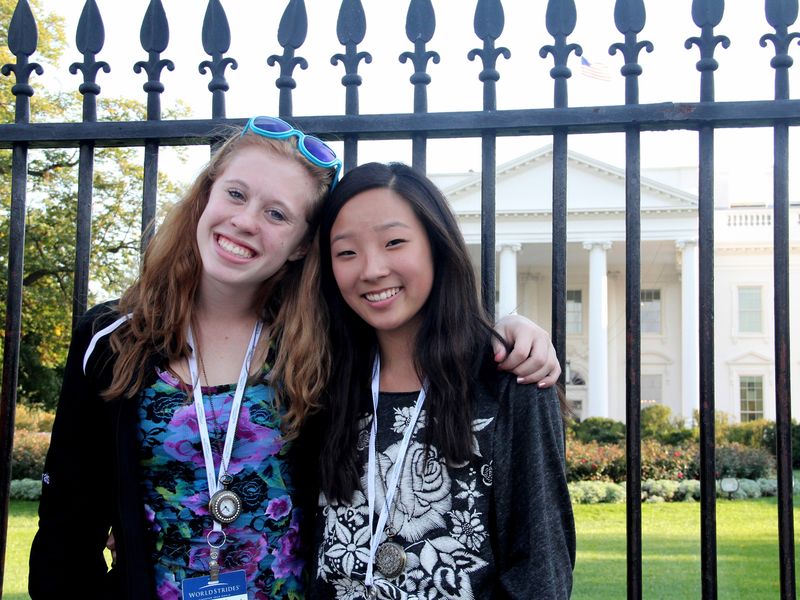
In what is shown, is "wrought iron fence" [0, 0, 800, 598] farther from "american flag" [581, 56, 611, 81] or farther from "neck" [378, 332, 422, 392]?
"american flag" [581, 56, 611, 81]

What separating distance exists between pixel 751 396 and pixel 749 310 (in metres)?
3.52

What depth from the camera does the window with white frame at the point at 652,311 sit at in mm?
33188

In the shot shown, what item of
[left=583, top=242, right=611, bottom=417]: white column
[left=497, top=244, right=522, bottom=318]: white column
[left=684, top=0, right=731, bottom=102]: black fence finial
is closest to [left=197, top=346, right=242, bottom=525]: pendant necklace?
[left=684, top=0, right=731, bottom=102]: black fence finial

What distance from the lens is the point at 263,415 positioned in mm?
1934

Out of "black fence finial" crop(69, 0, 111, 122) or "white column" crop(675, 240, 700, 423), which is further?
"white column" crop(675, 240, 700, 423)

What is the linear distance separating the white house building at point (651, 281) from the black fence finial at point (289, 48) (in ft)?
73.9

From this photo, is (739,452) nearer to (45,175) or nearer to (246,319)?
(45,175)

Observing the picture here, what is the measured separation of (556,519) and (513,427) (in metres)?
0.22

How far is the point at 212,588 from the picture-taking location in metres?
1.79

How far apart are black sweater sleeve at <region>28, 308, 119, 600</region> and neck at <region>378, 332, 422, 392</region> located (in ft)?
2.28

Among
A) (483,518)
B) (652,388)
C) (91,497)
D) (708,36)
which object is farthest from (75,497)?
(652,388)

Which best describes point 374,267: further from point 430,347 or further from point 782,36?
point 782,36

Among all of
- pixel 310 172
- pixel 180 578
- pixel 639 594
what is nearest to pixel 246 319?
pixel 310 172

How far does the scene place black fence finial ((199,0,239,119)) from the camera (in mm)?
2285
